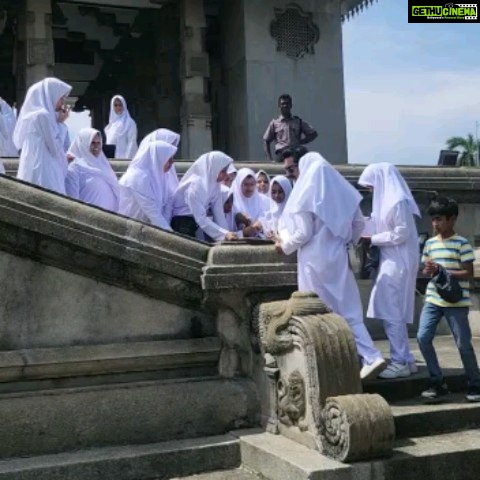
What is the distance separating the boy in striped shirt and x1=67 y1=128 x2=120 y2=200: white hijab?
2.93m

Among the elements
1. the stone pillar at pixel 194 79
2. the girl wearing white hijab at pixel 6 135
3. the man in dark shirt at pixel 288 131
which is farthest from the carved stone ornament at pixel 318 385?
the stone pillar at pixel 194 79

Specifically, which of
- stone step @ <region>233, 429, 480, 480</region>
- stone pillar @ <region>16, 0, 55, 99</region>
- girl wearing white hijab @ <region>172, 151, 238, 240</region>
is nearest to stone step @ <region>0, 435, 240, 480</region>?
stone step @ <region>233, 429, 480, 480</region>

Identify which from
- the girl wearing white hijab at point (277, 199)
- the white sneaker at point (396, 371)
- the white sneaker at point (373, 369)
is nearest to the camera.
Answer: the white sneaker at point (373, 369)

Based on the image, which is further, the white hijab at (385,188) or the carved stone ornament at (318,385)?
the white hijab at (385,188)

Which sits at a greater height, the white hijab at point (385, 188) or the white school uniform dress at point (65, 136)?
the white school uniform dress at point (65, 136)

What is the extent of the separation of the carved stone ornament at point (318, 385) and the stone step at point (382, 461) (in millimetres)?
66

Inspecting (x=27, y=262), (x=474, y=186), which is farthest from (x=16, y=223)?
(x=474, y=186)

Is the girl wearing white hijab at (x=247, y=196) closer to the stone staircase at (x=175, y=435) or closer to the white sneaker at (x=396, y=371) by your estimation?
the white sneaker at (x=396, y=371)

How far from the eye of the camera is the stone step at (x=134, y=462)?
4.26 m

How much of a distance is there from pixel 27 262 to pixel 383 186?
2663mm

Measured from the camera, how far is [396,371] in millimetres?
5379

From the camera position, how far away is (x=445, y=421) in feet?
15.6

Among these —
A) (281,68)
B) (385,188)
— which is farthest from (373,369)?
(281,68)

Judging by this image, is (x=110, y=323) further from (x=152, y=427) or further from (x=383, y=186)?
(x=383, y=186)
